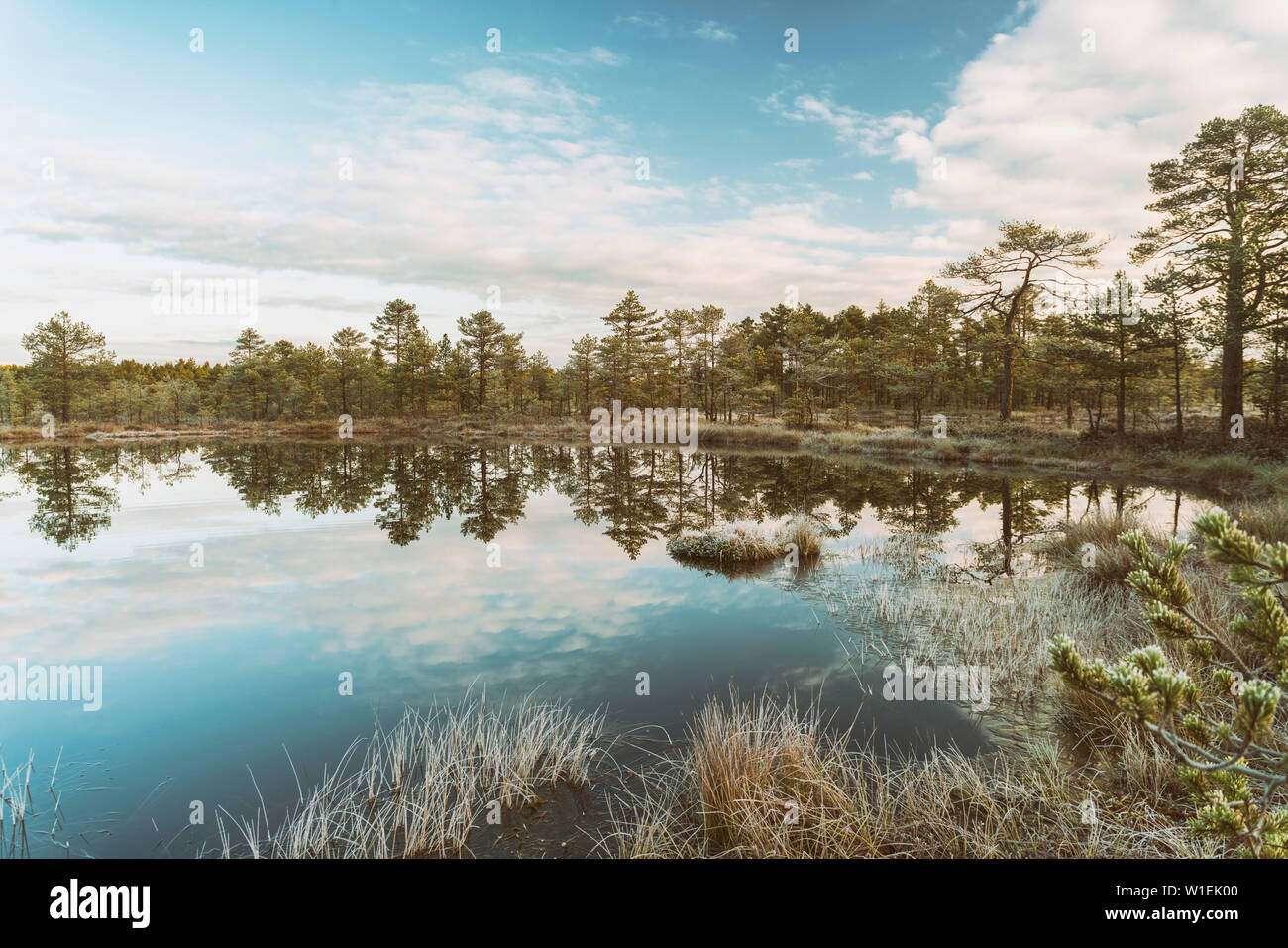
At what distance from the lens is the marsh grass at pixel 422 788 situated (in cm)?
460

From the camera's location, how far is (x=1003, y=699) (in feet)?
23.5

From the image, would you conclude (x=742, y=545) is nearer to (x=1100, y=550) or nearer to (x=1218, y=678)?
(x=1100, y=550)

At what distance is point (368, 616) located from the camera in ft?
35.4

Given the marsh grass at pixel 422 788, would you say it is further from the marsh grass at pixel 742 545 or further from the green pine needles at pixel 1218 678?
the marsh grass at pixel 742 545

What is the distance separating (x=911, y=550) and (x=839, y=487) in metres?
11.6

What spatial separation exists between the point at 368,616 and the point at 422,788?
20.5ft

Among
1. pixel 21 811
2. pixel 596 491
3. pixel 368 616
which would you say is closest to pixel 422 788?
pixel 21 811

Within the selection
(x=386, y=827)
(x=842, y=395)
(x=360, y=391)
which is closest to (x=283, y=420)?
(x=360, y=391)

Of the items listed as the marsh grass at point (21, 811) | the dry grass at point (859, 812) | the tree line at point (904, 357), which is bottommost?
the marsh grass at point (21, 811)

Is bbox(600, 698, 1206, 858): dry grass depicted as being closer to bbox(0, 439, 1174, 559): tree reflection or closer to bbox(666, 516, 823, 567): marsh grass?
bbox(666, 516, 823, 567): marsh grass

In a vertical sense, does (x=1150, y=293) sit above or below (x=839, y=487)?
above

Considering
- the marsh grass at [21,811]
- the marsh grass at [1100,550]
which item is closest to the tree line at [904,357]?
the marsh grass at [1100,550]

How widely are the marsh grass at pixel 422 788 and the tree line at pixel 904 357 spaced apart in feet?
104
